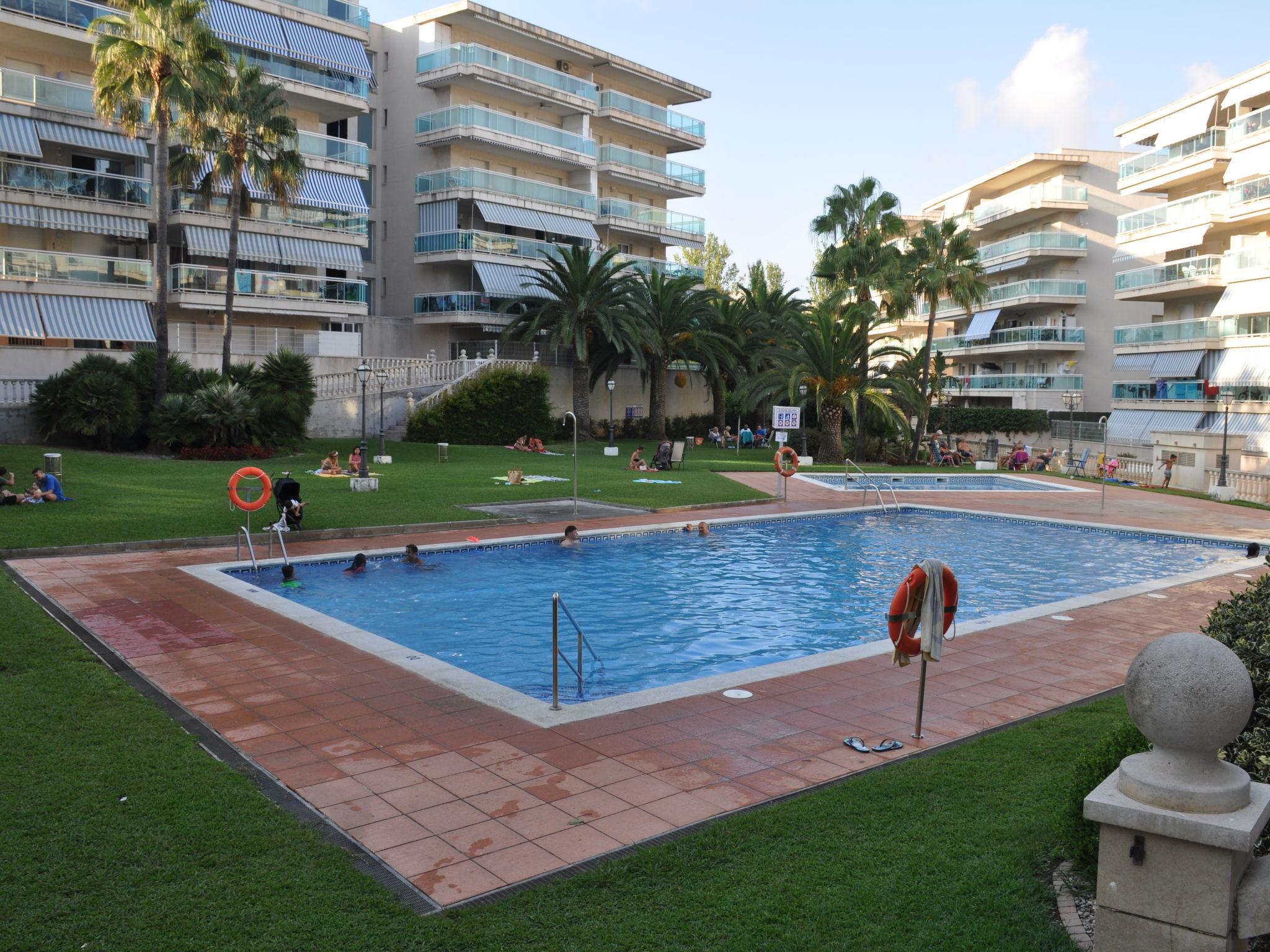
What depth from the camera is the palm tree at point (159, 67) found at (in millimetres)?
29141

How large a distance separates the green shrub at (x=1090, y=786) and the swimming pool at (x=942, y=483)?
83.4 feet

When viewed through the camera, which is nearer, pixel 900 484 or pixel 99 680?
pixel 99 680

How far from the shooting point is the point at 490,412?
41500mm

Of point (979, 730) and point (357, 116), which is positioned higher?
point (357, 116)

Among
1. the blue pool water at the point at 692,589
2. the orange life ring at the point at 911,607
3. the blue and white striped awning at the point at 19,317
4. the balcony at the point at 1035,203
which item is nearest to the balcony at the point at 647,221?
the balcony at the point at 1035,203

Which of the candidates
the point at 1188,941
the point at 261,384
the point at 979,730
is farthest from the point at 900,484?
the point at 1188,941

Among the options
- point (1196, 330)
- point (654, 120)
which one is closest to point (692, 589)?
point (1196, 330)

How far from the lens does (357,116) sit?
49375 millimetres

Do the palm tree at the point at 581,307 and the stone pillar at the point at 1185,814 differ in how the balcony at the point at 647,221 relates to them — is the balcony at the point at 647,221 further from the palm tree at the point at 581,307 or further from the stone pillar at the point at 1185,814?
the stone pillar at the point at 1185,814

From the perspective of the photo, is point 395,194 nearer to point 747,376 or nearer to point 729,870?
point 747,376

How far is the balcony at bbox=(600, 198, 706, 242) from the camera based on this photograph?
5497 cm

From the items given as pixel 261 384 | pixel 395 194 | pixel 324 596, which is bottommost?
pixel 324 596

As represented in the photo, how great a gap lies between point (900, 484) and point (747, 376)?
17.5m

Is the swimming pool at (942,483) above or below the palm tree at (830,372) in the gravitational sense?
below
